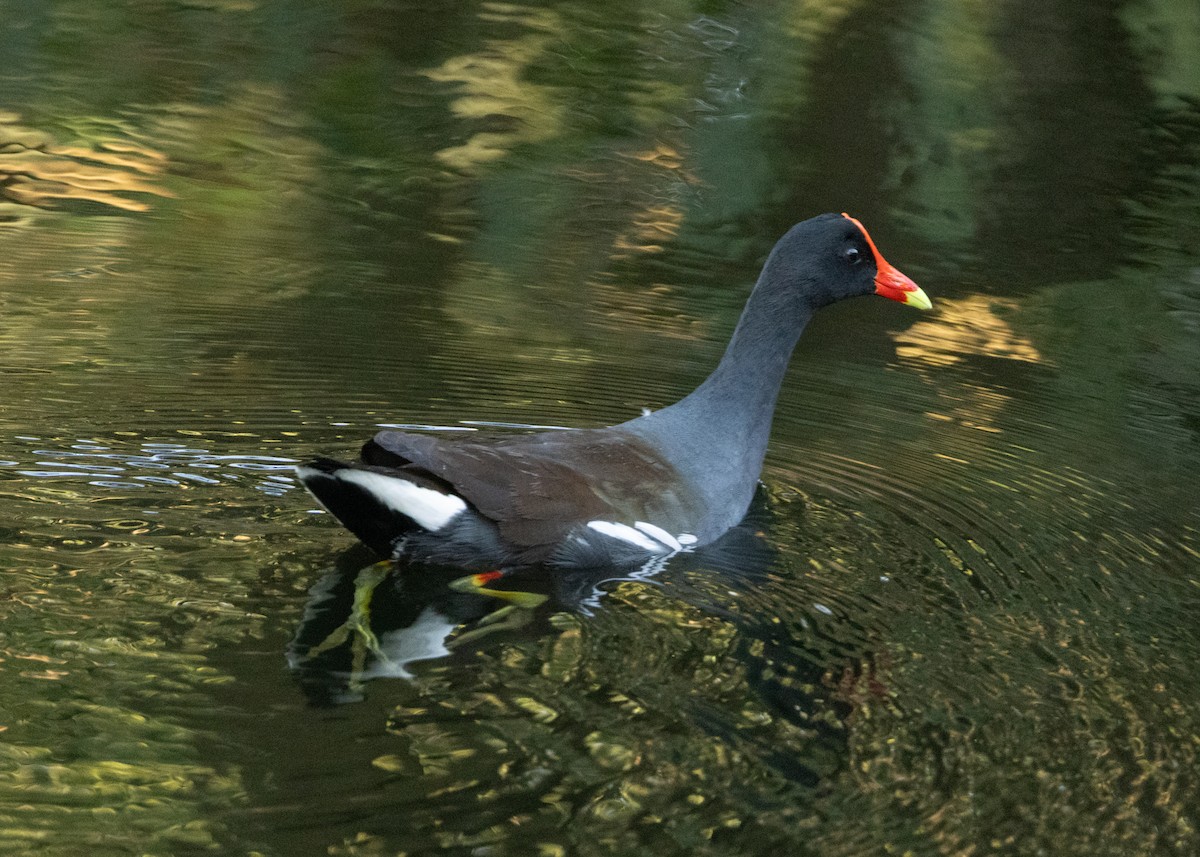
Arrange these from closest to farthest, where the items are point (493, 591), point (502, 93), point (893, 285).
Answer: point (493, 591)
point (893, 285)
point (502, 93)

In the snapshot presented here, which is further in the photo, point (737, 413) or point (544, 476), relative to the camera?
point (737, 413)

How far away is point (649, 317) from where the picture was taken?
774 cm

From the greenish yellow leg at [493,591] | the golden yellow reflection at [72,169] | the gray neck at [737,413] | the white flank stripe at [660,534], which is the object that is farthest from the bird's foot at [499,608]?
the golden yellow reflection at [72,169]

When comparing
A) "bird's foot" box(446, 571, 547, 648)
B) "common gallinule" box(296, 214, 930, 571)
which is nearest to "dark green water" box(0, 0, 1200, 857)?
"bird's foot" box(446, 571, 547, 648)

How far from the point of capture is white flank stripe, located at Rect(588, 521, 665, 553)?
4.91m

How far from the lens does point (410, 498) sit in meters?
4.63

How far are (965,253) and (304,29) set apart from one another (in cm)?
517

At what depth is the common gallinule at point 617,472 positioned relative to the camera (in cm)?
467

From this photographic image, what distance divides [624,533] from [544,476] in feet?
0.95

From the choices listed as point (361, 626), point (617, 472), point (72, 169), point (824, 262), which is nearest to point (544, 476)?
point (617, 472)

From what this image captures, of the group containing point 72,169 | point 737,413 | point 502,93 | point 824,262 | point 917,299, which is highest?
point 824,262

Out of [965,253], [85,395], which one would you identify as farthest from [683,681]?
[965,253]

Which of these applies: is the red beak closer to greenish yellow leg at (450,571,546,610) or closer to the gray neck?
the gray neck

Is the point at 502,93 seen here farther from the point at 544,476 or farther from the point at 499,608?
the point at 499,608
